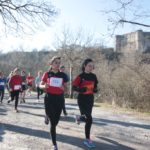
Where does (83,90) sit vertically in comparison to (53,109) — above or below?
above

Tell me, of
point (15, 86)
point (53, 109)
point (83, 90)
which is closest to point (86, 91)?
point (83, 90)

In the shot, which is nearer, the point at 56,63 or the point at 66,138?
the point at 56,63

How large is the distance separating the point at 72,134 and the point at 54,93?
2.33 meters

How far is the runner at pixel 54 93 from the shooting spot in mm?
8227

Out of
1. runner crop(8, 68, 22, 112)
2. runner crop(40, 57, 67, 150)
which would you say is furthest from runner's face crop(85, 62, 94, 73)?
runner crop(8, 68, 22, 112)

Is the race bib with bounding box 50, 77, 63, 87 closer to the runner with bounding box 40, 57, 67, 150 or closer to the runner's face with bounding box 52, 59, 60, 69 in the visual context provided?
the runner with bounding box 40, 57, 67, 150

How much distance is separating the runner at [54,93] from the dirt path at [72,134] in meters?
0.74

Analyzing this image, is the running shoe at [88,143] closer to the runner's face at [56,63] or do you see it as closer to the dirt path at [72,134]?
the dirt path at [72,134]

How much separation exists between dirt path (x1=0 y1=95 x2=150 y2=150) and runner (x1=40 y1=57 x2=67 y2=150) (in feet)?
2.43

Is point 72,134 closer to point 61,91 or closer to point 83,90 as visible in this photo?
point 83,90

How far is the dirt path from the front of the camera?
29.2 feet

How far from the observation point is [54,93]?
328 inches

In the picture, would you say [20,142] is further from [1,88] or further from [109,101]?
[109,101]

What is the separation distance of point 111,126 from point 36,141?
338 centimetres
